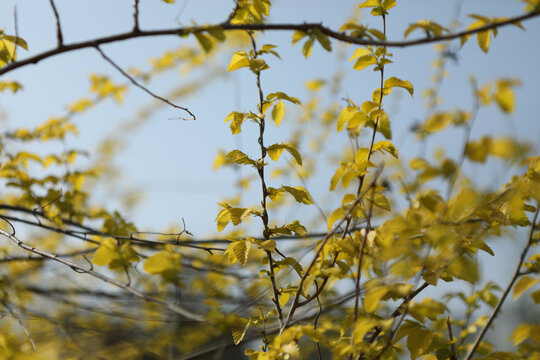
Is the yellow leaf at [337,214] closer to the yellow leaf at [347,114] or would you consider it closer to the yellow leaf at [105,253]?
the yellow leaf at [347,114]

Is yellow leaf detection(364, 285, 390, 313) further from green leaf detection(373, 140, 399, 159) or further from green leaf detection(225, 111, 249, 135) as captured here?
green leaf detection(225, 111, 249, 135)

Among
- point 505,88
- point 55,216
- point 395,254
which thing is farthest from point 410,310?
point 55,216

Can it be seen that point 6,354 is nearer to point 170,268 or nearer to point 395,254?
point 170,268

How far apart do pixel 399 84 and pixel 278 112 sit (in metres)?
0.39

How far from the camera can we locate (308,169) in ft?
12.5

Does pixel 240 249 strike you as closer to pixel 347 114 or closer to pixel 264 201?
pixel 264 201

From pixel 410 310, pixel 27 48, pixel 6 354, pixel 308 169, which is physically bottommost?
pixel 410 310

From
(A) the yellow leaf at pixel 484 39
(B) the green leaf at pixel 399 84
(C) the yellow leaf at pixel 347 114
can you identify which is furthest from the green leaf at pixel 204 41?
(A) the yellow leaf at pixel 484 39

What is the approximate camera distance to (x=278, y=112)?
52.0 inches

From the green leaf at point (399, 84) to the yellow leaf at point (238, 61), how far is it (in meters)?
0.46

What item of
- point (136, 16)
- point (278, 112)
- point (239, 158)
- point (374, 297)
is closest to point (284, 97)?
point (278, 112)

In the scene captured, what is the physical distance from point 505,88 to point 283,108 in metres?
0.70

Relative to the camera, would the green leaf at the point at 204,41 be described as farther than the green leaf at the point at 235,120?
No

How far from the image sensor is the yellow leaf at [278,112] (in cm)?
132
